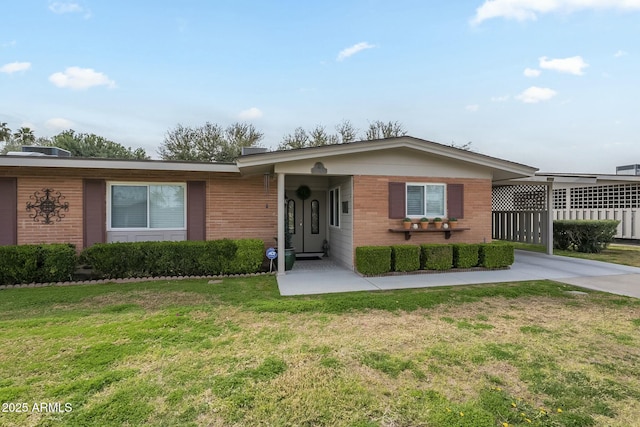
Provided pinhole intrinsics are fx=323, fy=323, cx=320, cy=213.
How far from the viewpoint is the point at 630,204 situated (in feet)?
47.1

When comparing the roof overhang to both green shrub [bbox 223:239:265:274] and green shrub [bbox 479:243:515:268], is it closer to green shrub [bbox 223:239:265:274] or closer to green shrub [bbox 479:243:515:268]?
green shrub [bbox 223:239:265:274]

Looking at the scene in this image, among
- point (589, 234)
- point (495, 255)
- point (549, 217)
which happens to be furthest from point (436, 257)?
point (589, 234)

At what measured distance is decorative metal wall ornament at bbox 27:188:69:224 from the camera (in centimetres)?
798

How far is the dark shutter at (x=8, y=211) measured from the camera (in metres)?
7.81

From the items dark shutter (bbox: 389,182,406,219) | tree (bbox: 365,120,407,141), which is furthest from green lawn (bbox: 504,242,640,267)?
tree (bbox: 365,120,407,141)

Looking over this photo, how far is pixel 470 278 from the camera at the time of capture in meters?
7.19

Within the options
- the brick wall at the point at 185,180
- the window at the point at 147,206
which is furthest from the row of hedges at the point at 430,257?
the window at the point at 147,206

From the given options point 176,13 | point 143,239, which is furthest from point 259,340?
point 176,13

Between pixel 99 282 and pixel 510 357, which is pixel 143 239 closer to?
pixel 99 282

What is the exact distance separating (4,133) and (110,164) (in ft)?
118

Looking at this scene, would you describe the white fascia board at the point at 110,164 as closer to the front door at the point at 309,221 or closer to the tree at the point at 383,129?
A: the front door at the point at 309,221

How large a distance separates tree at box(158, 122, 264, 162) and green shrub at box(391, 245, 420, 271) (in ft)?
63.4

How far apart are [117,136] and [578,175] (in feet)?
104

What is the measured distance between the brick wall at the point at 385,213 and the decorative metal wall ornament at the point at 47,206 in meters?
7.35
